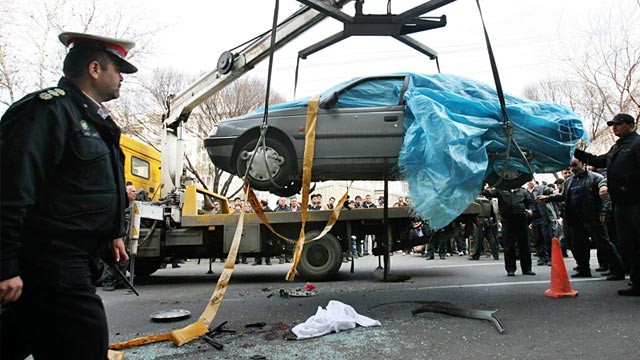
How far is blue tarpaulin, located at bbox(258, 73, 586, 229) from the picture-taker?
3.60 m

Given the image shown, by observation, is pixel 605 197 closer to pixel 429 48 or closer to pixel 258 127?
pixel 429 48

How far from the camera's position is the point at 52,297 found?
1.56 m

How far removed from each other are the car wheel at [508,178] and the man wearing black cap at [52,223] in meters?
3.57

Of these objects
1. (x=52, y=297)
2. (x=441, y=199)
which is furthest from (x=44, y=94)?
(x=441, y=199)

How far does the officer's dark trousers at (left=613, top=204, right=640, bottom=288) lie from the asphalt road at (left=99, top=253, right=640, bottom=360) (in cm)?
33

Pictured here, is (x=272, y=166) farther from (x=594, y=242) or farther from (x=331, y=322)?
(x=594, y=242)

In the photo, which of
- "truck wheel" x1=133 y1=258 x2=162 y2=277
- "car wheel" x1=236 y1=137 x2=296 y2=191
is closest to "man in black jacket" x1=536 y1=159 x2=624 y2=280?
"car wheel" x1=236 y1=137 x2=296 y2=191

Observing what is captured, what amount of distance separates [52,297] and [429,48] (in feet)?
16.6

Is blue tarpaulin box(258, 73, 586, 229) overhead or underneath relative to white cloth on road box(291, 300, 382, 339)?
overhead

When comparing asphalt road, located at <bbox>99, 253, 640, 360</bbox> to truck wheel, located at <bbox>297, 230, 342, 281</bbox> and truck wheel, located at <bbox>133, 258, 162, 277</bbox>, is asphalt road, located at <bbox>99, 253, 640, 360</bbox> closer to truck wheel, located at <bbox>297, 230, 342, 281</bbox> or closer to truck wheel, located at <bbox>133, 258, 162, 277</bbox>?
truck wheel, located at <bbox>297, 230, 342, 281</bbox>

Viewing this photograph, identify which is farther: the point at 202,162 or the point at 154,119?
the point at 202,162

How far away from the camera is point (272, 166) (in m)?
4.68

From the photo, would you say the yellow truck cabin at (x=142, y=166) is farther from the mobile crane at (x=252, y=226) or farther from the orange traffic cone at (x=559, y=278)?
the orange traffic cone at (x=559, y=278)

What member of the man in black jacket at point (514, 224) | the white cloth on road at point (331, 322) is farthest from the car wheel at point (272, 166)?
the man in black jacket at point (514, 224)
